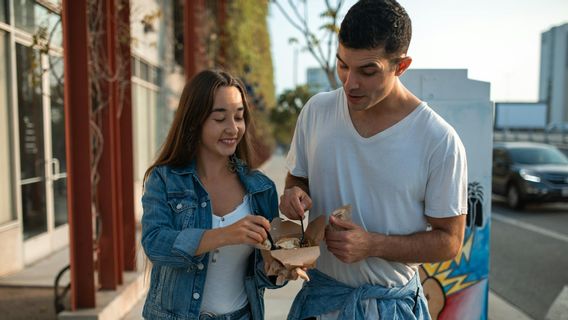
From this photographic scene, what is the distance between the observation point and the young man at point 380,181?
5.29ft

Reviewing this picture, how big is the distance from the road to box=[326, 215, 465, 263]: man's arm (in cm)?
397

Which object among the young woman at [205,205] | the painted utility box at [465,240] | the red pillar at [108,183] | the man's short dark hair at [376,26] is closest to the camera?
the man's short dark hair at [376,26]

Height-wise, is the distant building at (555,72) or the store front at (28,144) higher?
the distant building at (555,72)

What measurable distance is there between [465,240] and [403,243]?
1.64 m

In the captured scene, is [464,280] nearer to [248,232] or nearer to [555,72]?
[248,232]

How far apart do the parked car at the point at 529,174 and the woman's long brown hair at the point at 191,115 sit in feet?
34.0

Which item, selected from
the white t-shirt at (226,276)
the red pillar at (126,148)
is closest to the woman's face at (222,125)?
the white t-shirt at (226,276)

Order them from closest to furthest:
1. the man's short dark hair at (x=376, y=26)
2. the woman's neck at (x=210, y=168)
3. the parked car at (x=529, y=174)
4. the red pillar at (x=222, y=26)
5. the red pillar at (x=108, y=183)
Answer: the man's short dark hair at (x=376, y=26) < the woman's neck at (x=210, y=168) < the red pillar at (x=108, y=183) < the parked car at (x=529, y=174) < the red pillar at (x=222, y=26)

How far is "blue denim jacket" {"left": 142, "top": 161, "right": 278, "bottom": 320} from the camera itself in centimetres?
178

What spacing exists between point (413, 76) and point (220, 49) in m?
10.4

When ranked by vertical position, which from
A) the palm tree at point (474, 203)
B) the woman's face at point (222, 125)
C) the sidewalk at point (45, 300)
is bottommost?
the sidewalk at point (45, 300)

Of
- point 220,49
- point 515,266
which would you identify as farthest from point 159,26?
point 515,266

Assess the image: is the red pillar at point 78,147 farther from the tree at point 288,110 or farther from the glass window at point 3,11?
the tree at point 288,110

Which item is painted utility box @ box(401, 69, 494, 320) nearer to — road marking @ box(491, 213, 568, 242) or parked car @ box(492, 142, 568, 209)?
road marking @ box(491, 213, 568, 242)
